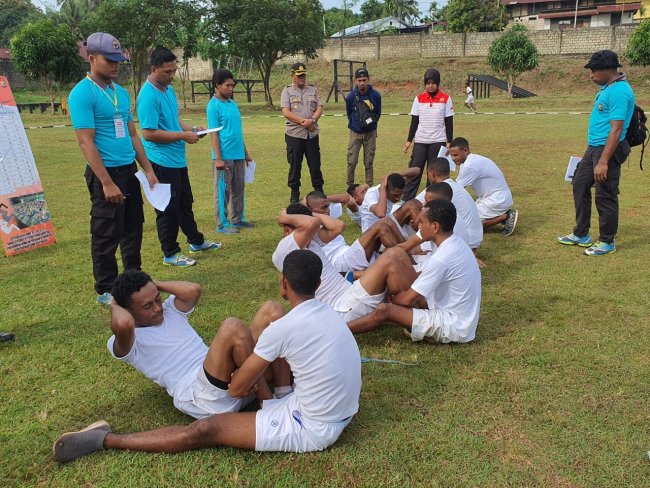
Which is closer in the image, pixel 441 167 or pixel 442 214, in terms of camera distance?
pixel 442 214

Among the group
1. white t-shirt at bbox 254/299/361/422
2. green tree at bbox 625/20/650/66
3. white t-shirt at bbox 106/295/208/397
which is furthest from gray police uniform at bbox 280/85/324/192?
green tree at bbox 625/20/650/66

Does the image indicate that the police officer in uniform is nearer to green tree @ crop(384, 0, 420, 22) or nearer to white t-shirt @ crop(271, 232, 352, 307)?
white t-shirt @ crop(271, 232, 352, 307)

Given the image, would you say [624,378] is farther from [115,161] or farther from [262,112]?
[262,112]

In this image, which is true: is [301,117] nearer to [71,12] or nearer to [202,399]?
[202,399]

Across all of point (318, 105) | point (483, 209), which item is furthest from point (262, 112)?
point (483, 209)

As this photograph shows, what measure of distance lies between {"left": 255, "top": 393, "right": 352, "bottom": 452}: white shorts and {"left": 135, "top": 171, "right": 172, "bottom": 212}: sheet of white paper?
288 cm

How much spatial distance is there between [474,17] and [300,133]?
54.6 metres

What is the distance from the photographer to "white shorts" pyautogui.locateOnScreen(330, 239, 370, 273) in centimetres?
516

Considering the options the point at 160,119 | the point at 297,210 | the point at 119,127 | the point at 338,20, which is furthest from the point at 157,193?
the point at 338,20

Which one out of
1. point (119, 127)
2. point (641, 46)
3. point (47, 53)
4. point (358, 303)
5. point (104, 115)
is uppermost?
point (47, 53)

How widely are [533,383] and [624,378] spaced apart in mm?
632

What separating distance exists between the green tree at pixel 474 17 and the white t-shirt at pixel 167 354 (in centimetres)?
5995

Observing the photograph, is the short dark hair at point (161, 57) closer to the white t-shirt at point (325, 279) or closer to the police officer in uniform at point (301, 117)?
the white t-shirt at point (325, 279)

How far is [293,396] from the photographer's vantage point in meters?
2.93
